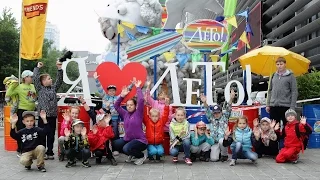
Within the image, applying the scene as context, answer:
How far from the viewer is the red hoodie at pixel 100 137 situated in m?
7.14

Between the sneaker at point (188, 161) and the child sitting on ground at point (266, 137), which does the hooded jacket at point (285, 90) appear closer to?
the child sitting on ground at point (266, 137)

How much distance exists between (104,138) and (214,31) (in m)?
3.93

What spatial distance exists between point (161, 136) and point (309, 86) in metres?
4.60

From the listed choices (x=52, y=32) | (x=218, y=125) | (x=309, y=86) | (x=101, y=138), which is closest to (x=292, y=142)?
(x=218, y=125)

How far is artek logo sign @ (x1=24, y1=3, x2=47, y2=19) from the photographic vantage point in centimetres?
930

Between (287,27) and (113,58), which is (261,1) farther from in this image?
(113,58)

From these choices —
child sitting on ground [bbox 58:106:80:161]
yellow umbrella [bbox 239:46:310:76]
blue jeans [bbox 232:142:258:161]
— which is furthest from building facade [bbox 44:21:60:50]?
blue jeans [bbox 232:142:258:161]

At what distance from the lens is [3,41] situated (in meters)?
35.9

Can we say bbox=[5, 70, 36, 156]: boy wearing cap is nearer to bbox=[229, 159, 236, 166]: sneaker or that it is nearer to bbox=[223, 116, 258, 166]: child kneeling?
bbox=[223, 116, 258, 166]: child kneeling

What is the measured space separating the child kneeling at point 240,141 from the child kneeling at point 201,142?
0.36 m

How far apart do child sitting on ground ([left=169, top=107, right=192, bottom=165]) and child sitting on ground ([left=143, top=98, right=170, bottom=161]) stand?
0.21 meters

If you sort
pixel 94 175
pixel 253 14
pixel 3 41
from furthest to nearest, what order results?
pixel 3 41 < pixel 253 14 < pixel 94 175

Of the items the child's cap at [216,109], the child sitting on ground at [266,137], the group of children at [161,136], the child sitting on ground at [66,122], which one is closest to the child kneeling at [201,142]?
the group of children at [161,136]

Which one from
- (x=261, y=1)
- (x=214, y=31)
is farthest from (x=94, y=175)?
(x=261, y=1)
